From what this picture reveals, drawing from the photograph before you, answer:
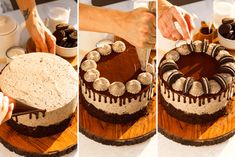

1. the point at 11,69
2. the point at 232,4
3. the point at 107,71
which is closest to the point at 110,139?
the point at 107,71

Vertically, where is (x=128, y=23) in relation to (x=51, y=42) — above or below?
above

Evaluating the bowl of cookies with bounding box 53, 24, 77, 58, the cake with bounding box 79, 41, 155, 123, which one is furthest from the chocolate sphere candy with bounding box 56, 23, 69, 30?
the cake with bounding box 79, 41, 155, 123

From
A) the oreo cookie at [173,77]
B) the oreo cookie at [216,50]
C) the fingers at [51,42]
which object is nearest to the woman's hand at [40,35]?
the fingers at [51,42]

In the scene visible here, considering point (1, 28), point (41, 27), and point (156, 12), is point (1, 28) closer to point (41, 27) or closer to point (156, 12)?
point (41, 27)

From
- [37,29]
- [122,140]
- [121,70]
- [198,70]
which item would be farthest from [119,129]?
[37,29]

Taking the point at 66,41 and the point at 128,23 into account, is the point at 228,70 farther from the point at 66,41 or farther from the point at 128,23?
the point at 66,41

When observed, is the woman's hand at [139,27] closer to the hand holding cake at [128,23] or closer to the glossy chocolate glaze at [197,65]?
the hand holding cake at [128,23]
